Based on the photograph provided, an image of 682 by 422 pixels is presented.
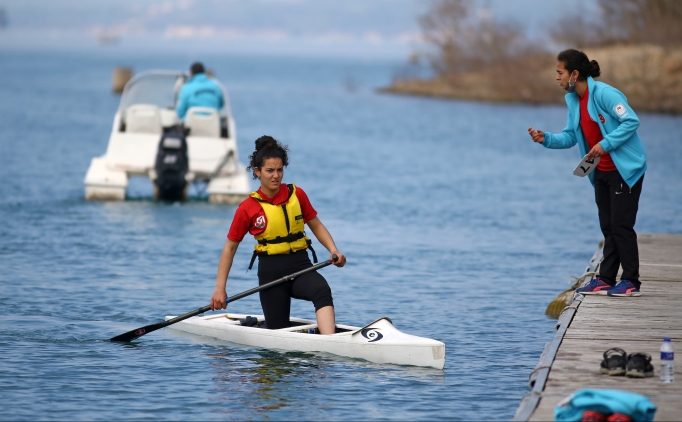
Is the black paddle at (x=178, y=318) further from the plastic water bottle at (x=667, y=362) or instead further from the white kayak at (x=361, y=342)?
the plastic water bottle at (x=667, y=362)

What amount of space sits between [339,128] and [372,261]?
2698 cm

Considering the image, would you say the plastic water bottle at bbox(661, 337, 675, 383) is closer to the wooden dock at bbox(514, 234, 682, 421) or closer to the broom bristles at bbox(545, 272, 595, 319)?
the wooden dock at bbox(514, 234, 682, 421)

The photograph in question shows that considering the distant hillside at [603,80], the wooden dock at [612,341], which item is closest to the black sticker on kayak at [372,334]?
the wooden dock at [612,341]

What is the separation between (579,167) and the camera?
26.8 feet

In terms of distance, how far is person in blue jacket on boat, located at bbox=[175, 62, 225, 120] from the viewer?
17.2 meters

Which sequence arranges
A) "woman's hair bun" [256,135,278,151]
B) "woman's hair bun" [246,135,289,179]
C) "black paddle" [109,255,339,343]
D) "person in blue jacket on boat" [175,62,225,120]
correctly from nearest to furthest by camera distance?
"woman's hair bun" [246,135,289,179], "woman's hair bun" [256,135,278,151], "black paddle" [109,255,339,343], "person in blue jacket on boat" [175,62,225,120]

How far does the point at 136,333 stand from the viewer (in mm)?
8617

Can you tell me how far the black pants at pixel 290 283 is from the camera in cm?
788

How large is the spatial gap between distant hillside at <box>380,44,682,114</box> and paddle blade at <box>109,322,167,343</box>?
123ft

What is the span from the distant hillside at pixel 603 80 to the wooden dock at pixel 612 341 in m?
34.7

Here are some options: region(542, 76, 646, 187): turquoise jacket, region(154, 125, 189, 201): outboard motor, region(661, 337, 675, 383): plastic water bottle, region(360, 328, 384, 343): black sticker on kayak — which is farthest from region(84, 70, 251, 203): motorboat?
region(661, 337, 675, 383): plastic water bottle

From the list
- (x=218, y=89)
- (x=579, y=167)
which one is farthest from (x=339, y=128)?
(x=579, y=167)

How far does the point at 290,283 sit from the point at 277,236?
0.40 metres

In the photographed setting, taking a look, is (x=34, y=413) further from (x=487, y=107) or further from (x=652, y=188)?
(x=487, y=107)
